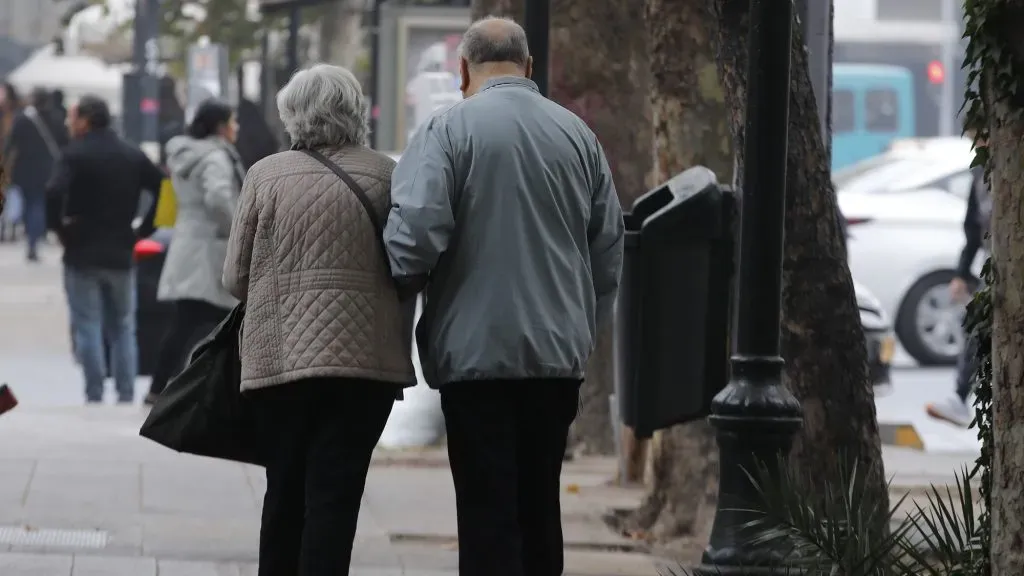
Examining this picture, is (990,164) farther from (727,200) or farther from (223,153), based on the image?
(223,153)

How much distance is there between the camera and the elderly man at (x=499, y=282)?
17.5ft

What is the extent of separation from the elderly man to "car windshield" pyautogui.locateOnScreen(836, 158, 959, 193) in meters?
12.3

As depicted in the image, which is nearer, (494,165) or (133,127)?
(494,165)

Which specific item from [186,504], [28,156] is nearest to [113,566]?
[186,504]

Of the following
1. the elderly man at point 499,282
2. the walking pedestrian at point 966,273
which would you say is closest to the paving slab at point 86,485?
the elderly man at point 499,282

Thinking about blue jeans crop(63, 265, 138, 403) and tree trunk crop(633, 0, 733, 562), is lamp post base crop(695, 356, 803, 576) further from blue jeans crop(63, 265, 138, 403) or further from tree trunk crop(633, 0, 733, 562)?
blue jeans crop(63, 265, 138, 403)

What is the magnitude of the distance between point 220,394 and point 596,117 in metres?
5.45

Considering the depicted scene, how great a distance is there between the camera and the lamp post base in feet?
20.1

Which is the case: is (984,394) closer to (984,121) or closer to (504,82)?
(984,121)

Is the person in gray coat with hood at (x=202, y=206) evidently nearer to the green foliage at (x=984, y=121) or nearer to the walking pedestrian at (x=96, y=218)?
the walking pedestrian at (x=96, y=218)

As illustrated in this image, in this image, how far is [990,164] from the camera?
525cm

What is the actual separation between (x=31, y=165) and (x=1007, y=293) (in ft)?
76.8

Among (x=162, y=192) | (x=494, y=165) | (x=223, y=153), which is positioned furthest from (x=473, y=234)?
(x=162, y=192)

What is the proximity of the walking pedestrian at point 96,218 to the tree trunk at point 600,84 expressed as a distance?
116 inches
